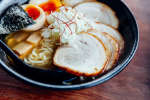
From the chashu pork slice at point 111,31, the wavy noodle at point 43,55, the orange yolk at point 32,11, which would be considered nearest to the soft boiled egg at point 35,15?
the orange yolk at point 32,11

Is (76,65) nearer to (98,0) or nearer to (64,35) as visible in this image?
(64,35)

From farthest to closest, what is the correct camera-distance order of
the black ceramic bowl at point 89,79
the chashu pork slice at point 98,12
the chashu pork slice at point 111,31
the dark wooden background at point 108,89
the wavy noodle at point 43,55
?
the chashu pork slice at point 98,12 → the chashu pork slice at point 111,31 → the wavy noodle at point 43,55 → the dark wooden background at point 108,89 → the black ceramic bowl at point 89,79

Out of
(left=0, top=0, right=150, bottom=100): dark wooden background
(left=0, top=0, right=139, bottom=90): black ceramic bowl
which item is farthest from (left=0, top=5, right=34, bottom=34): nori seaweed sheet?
(left=0, top=0, right=150, bottom=100): dark wooden background

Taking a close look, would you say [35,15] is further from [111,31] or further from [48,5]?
[111,31]

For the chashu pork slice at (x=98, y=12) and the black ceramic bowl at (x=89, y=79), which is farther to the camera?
the chashu pork slice at (x=98, y=12)

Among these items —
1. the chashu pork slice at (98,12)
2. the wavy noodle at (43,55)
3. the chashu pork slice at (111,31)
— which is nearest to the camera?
the wavy noodle at (43,55)

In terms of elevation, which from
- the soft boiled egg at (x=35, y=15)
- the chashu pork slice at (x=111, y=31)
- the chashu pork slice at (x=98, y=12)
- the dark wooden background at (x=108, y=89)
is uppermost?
the chashu pork slice at (x=98, y=12)

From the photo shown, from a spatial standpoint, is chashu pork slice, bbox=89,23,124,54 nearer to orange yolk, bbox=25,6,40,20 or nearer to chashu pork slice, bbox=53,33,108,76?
chashu pork slice, bbox=53,33,108,76

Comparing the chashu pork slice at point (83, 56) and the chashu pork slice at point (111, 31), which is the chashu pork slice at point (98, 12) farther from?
the chashu pork slice at point (83, 56)
